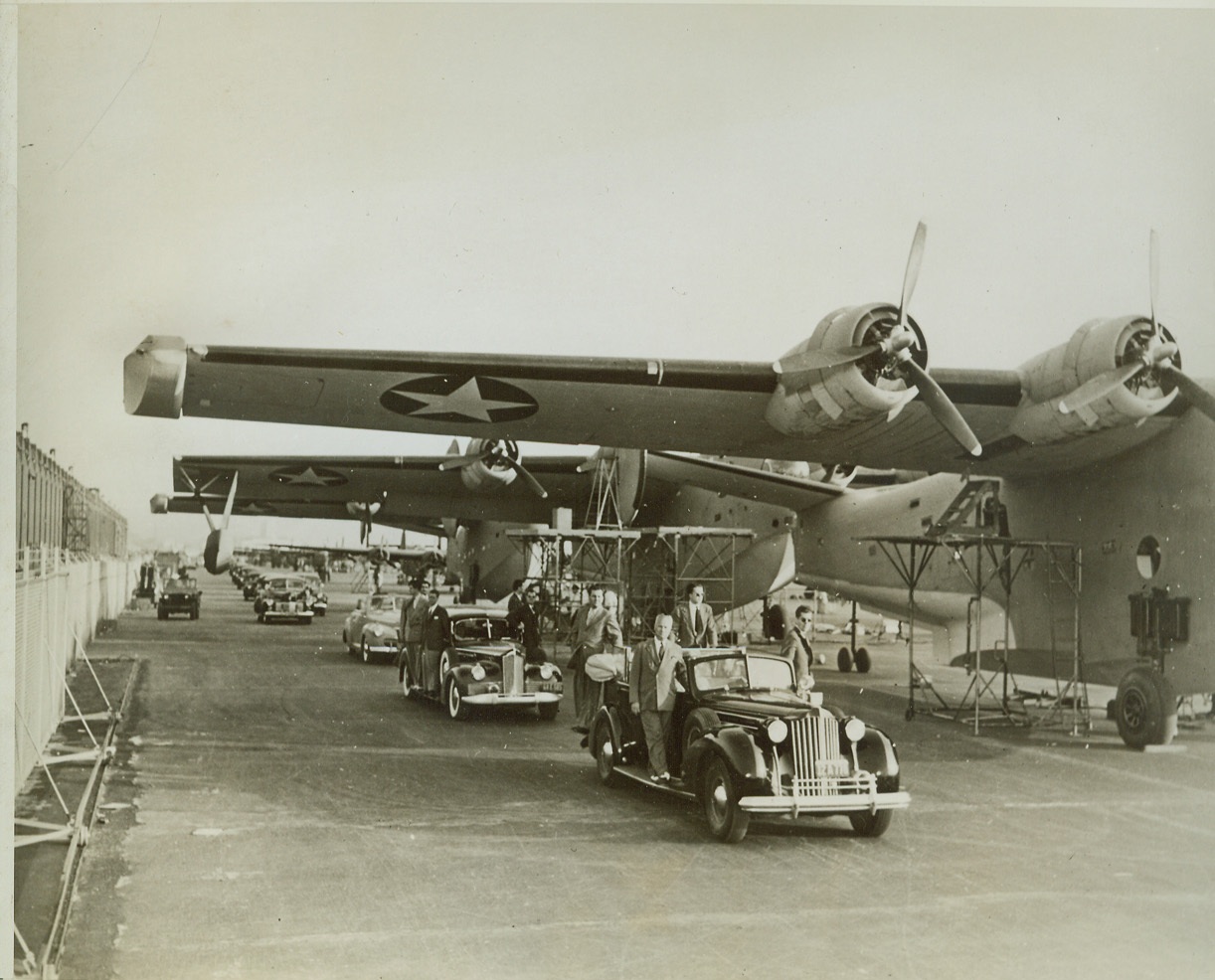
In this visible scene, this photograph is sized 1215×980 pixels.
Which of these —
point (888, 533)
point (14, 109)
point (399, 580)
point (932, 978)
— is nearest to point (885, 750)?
point (932, 978)

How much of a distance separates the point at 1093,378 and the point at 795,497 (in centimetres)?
996

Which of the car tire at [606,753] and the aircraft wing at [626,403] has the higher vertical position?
the aircraft wing at [626,403]

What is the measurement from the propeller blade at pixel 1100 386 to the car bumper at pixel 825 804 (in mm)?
5462

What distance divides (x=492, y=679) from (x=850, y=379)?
6.18 meters

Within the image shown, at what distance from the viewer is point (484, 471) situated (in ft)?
69.9

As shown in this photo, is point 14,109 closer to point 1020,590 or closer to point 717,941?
point 717,941

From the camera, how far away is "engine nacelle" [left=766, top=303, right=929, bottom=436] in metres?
10.2

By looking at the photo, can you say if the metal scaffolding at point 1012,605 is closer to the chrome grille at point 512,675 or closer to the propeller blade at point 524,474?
the chrome grille at point 512,675

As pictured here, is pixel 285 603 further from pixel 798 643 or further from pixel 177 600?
pixel 798 643

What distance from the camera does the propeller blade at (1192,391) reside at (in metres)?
10.6

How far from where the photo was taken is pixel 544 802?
867cm

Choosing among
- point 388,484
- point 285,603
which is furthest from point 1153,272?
point 285,603

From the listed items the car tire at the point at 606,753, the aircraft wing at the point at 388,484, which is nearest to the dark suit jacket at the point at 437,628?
the car tire at the point at 606,753

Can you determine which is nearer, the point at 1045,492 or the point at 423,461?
the point at 1045,492
